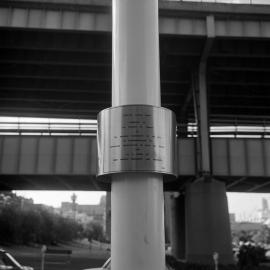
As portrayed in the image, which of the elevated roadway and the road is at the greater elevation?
the elevated roadway

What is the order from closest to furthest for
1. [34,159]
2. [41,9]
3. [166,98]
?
[41,9] < [34,159] < [166,98]

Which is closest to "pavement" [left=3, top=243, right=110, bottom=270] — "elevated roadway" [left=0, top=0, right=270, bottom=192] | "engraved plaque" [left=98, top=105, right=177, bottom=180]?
"elevated roadway" [left=0, top=0, right=270, bottom=192]

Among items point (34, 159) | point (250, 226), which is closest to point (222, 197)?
point (34, 159)

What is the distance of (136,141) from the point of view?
704 centimetres

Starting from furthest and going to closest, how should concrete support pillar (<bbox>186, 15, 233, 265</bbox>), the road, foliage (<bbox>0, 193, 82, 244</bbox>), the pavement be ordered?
foliage (<bbox>0, 193, 82, 244</bbox>)
the pavement
the road
concrete support pillar (<bbox>186, 15, 233, 265</bbox>)

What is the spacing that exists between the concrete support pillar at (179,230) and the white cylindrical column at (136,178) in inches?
1080

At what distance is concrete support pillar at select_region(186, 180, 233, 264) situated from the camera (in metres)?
24.7

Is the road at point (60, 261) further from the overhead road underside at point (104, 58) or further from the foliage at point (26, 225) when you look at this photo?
the foliage at point (26, 225)

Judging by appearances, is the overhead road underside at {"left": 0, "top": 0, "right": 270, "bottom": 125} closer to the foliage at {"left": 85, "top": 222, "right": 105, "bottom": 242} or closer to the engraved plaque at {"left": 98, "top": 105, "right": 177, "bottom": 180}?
the engraved plaque at {"left": 98, "top": 105, "right": 177, "bottom": 180}

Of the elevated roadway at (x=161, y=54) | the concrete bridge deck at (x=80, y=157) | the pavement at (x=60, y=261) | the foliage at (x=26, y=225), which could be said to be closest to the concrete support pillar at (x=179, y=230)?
the pavement at (x=60, y=261)

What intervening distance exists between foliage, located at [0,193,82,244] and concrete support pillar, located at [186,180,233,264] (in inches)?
1656

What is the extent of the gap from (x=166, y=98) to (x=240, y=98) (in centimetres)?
645

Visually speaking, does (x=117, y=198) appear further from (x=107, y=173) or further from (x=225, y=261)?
(x=225, y=261)

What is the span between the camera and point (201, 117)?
27.2 meters
